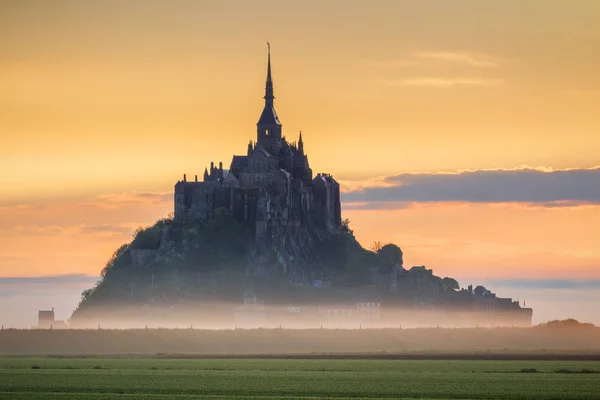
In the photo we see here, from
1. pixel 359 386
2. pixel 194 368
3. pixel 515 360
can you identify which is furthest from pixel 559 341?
pixel 359 386

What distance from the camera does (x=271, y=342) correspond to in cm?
17525

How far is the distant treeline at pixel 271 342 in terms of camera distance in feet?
509

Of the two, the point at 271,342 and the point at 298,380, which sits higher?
the point at 271,342

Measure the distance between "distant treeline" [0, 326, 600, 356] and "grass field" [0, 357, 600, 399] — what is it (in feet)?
125

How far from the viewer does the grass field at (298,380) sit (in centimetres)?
Answer: 8075

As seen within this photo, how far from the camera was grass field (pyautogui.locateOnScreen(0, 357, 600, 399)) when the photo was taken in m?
80.8

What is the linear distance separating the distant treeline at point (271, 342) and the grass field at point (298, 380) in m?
38.0

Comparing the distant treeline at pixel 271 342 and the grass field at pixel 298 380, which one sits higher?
the distant treeline at pixel 271 342

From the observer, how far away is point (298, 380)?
91750 millimetres

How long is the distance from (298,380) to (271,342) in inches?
3297

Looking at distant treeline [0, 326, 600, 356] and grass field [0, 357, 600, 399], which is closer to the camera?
grass field [0, 357, 600, 399]

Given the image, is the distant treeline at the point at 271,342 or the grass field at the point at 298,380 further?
the distant treeline at the point at 271,342

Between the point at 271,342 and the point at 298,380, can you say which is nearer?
the point at 298,380

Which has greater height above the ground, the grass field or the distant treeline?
the distant treeline
